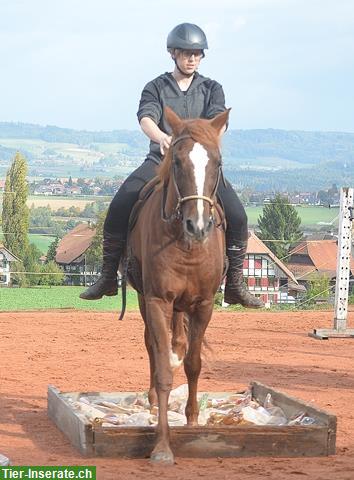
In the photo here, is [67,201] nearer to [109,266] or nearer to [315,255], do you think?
[315,255]

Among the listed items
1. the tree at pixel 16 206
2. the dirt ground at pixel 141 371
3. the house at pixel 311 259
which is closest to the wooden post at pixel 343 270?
the dirt ground at pixel 141 371

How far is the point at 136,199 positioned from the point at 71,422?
1993mm

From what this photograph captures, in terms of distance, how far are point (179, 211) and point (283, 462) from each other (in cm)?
194

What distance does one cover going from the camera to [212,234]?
8.48m

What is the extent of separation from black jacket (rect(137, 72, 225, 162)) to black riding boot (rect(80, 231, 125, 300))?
850 mm

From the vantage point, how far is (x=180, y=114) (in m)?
9.62

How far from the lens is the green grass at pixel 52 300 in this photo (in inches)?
954

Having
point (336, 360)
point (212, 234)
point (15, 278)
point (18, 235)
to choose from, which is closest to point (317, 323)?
point (336, 360)

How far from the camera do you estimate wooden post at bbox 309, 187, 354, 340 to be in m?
17.7

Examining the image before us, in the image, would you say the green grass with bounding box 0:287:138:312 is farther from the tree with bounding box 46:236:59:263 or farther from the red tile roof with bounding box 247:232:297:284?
the tree with bounding box 46:236:59:263

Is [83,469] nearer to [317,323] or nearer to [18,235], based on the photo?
[317,323]

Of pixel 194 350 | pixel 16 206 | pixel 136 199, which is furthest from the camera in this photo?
pixel 16 206

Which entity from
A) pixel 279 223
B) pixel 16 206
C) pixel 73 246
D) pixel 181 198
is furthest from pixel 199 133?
pixel 16 206

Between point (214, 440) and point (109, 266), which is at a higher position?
point (109, 266)
